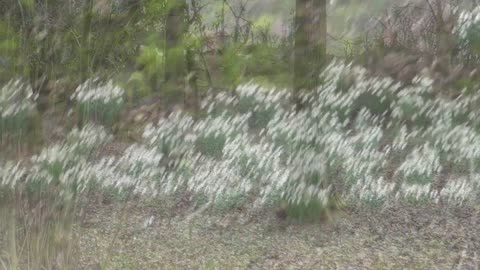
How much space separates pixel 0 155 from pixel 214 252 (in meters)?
3.64

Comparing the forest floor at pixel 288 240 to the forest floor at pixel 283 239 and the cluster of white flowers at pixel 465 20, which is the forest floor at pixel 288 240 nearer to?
the forest floor at pixel 283 239

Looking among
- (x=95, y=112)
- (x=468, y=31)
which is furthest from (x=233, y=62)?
(x=468, y=31)

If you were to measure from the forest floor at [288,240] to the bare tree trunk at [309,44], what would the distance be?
55.4 inches

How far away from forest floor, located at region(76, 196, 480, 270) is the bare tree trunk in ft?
4.62

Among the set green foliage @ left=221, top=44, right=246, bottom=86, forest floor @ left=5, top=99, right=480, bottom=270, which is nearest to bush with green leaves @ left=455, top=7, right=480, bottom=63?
forest floor @ left=5, top=99, right=480, bottom=270

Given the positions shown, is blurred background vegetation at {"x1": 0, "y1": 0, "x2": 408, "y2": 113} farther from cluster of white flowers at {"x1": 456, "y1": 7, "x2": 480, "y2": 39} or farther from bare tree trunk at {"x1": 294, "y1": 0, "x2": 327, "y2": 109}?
cluster of white flowers at {"x1": 456, "y1": 7, "x2": 480, "y2": 39}

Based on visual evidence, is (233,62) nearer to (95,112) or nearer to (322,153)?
(95,112)

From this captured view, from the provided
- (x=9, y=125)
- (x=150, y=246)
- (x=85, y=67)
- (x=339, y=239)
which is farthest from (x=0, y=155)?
(x=339, y=239)

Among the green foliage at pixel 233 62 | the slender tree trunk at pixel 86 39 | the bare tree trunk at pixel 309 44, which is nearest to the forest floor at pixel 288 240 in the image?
the bare tree trunk at pixel 309 44

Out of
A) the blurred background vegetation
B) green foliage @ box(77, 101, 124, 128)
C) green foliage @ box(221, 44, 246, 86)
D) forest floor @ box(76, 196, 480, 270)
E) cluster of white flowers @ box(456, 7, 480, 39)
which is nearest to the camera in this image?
green foliage @ box(77, 101, 124, 128)

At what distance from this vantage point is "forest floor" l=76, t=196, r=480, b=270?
277 inches

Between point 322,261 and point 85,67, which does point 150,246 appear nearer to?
point 322,261

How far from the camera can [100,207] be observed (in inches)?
363

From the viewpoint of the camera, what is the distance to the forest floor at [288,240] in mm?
7027
